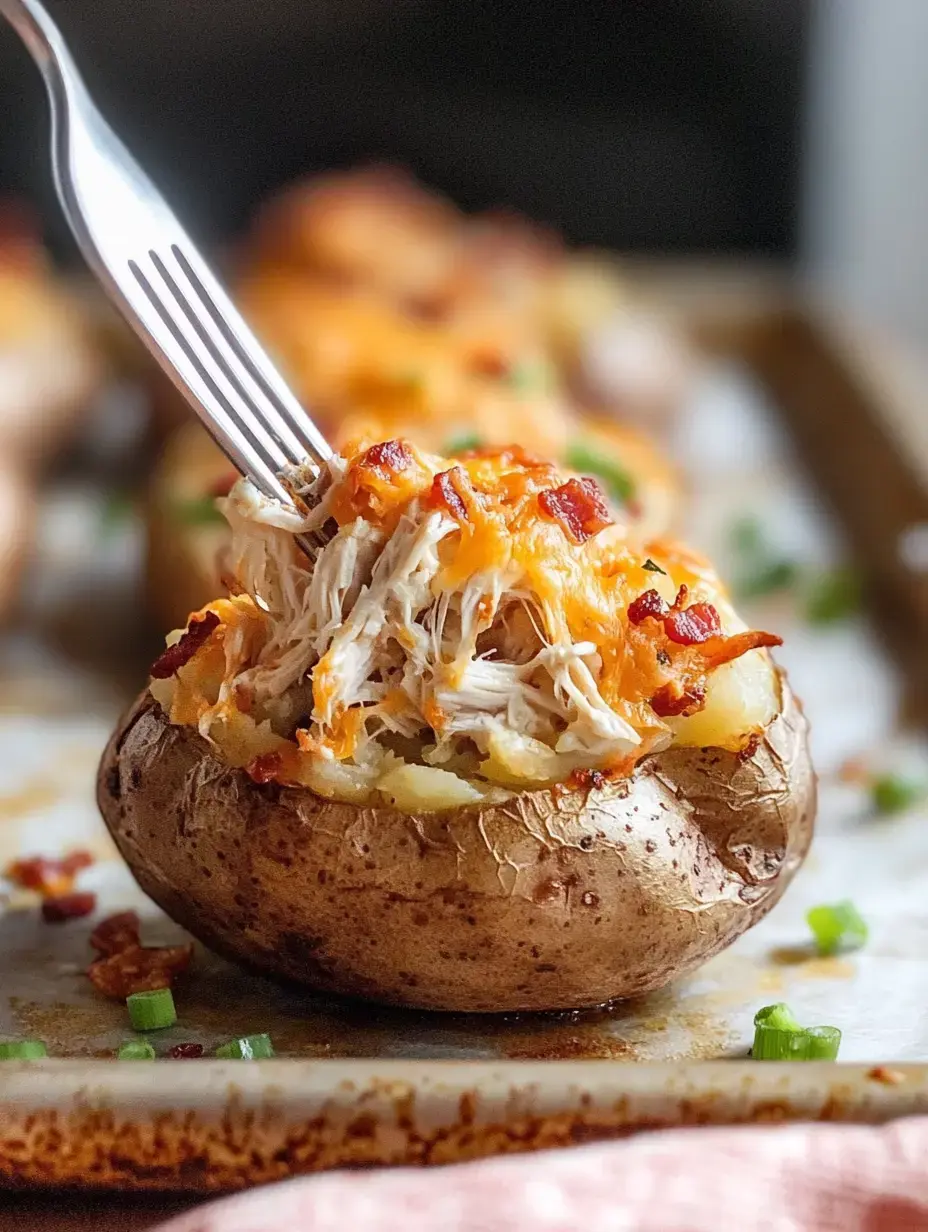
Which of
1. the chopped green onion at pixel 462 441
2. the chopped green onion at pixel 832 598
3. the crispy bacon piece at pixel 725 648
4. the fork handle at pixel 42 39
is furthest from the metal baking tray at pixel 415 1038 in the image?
the fork handle at pixel 42 39

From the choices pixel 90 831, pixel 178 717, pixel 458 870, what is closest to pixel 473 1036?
pixel 458 870

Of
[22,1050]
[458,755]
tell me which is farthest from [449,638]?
[22,1050]

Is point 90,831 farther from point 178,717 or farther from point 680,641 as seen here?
point 680,641

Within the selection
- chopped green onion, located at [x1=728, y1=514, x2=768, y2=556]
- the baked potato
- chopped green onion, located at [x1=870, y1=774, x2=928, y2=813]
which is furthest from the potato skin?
chopped green onion, located at [x1=728, y1=514, x2=768, y2=556]

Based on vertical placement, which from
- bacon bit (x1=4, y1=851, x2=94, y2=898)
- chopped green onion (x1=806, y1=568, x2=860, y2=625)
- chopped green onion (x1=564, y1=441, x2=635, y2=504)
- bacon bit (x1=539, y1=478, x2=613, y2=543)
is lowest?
bacon bit (x1=4, y1=851, x2=94, y2=898)

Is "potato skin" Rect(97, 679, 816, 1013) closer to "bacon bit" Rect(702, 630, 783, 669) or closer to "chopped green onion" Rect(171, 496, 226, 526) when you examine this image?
"bacon bit" Rect(702, 630, 783, 669)

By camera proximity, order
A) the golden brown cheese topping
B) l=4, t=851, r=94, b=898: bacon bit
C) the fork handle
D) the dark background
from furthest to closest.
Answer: the dark background < l=4, t=851, r=94, b=898: bacon bit < the fork handle < the golden brown cheese topping
